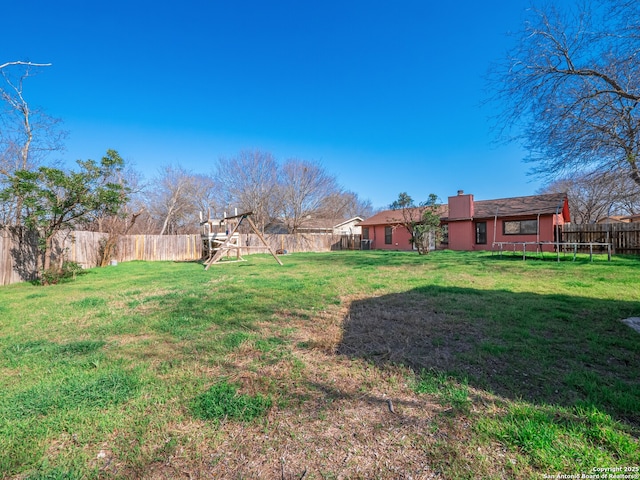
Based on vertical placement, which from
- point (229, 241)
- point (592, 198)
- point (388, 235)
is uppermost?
point (592, 198)

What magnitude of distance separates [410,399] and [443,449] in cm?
55

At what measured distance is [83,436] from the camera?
190cm

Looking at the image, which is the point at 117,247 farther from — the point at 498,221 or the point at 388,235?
the point at 498,221

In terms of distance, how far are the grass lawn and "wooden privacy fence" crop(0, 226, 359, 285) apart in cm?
486

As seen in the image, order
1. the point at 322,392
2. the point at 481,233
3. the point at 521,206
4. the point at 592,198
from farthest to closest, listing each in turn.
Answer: the point at 592,198 → the point at 481,233 → the point at 521,206 → the point at 322,392

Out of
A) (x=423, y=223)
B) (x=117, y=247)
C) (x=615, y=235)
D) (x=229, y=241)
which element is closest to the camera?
(x=229, y=241)

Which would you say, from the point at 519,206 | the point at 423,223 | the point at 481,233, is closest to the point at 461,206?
the point at 481,233

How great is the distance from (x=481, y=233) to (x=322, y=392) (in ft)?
69.2

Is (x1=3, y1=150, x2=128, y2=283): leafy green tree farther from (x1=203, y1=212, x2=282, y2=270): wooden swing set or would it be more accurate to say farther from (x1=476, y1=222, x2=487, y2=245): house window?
(x1=476, y1=222, x2=487, y2=245): house window

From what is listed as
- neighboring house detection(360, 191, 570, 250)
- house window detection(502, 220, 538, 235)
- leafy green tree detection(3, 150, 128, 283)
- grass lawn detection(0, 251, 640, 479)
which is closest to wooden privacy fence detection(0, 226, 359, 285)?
leafy green tree detection(3, 150, 128, 283)

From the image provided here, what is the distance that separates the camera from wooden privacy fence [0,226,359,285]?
8.26m

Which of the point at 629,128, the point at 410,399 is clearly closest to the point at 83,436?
the point at 410,399

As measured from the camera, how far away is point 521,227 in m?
18.4

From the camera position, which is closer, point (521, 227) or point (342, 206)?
point (521, 227)
